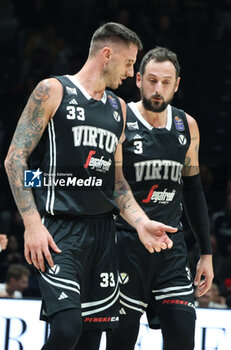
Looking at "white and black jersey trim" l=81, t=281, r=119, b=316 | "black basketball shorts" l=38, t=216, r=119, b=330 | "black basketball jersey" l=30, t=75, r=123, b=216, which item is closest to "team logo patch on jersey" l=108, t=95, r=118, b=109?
"black basketball jersey" l=30, t=75, r=123, b=216

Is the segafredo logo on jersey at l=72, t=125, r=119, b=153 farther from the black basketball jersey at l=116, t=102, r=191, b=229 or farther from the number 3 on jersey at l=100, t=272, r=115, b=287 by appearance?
the number 3 on jersey at l=100, t=272, r=115, b=287

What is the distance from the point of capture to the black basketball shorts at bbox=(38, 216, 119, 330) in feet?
13.6

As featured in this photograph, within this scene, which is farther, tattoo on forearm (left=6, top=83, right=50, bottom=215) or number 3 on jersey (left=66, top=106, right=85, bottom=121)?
number 3 on jersey (left=66, top=106, right=85, bottom=121)

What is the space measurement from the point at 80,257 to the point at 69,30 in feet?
35.7

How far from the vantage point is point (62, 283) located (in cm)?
415

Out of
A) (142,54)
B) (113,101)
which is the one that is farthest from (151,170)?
(142,54)

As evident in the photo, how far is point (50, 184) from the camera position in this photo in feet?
14.3

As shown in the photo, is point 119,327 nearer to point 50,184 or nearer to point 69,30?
point 50,184

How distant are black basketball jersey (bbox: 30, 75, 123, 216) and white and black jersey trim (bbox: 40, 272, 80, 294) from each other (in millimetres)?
391

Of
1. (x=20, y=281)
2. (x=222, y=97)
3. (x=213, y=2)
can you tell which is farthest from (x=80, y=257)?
(x=213, y=2)

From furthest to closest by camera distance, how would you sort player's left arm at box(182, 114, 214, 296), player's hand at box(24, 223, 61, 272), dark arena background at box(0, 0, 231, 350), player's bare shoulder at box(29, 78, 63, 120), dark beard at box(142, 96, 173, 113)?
dark arena background at box(0, 0, 231, 350) → player's left arm at box(182, 114, 214, 296) → dark beard at box(142, 96, 173, 113) → player's bare shoulder at box(29, 78, 63, 120) → player's hand at box(24, 223, 61, 272)

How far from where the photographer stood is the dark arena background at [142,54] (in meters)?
9.22

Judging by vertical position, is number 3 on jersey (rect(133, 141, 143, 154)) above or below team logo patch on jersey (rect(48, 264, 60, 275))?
above

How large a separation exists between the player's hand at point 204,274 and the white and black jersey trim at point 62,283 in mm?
1232
